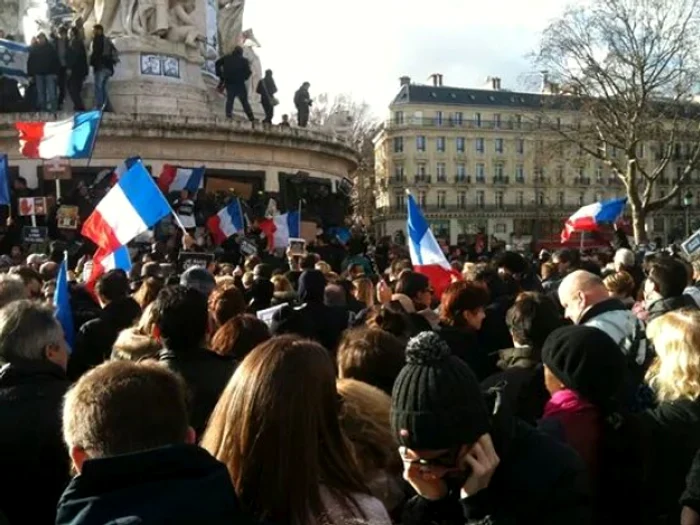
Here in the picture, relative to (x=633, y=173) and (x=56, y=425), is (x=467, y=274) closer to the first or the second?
(x=56, y=425)

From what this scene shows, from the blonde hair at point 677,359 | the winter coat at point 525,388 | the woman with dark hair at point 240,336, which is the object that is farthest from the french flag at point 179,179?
the blonde hair at point 677,359

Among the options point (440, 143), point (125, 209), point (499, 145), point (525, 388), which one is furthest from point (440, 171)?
point (525, 388)

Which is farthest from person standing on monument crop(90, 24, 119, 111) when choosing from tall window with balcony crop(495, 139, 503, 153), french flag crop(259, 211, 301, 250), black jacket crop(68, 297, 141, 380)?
tall window with balcony crop(495, 139, 503, 153)

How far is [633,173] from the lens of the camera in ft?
119

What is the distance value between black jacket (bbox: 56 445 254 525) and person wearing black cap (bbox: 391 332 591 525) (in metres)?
0.51

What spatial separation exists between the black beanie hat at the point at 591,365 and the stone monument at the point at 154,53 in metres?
21.3

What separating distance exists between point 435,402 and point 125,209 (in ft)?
26.4

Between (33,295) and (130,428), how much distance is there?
6.11 meters

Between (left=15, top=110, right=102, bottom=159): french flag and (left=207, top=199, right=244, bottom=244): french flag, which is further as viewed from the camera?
(left=207, top=199, right=244, bottom=244): french flag

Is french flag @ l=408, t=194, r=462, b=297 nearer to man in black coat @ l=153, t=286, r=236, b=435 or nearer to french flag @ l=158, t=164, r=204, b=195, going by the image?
man in black coat @ l=153, t=286, r=236, b=435

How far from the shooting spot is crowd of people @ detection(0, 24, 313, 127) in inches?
850

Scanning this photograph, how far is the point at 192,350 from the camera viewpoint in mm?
4680

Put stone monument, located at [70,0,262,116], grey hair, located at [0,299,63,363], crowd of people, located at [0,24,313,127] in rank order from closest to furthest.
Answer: grey hair, located at [0,299,63,363], crowd of people, located at [0,24,313,127], stone monument, located at [70,0,262,116]

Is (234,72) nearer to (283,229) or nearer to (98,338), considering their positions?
(283,229)
